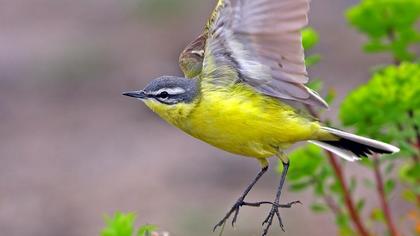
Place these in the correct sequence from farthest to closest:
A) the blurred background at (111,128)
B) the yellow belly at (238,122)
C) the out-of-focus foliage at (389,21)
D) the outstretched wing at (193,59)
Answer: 1. the blurred background at (111,128)
2. the out-of-focus foliage at (389,21)
3. the outstretched wing at (193,59)
4. the yellow belly at (238,122)

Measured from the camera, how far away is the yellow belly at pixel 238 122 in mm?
4680

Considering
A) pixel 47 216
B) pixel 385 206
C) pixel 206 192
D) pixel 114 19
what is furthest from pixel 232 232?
pixel 114 19

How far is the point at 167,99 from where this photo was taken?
4.76m

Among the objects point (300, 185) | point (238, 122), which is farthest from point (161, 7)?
point (238, 122)

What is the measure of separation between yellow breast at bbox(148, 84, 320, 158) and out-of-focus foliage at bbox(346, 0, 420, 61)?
29.9 inches

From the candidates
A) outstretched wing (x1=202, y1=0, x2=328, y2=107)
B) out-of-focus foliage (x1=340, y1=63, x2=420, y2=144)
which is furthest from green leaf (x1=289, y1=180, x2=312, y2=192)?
outstretched wing (x1=202, y1=0, x2=328, y2=107)

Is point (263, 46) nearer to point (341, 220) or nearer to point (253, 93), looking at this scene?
point (253, 93)

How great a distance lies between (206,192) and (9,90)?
320 cm

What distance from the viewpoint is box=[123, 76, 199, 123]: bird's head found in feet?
15.5

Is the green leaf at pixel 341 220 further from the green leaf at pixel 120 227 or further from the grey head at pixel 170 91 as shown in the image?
the green leaf at pixel 120 227

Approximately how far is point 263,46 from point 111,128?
256 inches

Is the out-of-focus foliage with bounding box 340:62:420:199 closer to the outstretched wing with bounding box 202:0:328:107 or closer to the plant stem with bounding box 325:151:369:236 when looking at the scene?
the plant stem with bounding box 325:151:369:236

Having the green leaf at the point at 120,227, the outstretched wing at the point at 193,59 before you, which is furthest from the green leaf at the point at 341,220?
the green leaf at the point at 120,227

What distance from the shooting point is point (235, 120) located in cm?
470
